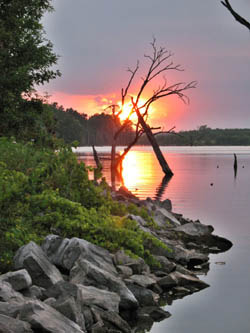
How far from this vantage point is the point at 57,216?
39.2 feet

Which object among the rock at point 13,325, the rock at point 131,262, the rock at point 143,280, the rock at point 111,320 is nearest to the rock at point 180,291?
the rock at point 143,280

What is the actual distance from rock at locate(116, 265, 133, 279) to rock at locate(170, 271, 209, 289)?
3.83 feet

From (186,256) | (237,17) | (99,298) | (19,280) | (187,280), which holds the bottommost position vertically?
(187,280)

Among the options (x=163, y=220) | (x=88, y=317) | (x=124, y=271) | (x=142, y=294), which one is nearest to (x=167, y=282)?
(x=124, y=271)

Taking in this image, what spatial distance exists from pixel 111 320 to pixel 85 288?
755 millimetres

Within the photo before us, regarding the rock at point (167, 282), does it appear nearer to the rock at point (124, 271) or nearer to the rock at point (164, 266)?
the rock at point (164, 266)

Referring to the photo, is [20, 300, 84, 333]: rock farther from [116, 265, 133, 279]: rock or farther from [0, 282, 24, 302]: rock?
[116, 265, 133, 279]: rock

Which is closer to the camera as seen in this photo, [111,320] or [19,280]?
[19,280]

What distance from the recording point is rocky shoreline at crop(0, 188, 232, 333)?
7.29 meters

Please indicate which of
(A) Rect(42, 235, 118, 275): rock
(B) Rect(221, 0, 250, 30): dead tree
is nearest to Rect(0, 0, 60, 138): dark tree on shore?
(B) Rect(221, 0, 250, 30): dead tree

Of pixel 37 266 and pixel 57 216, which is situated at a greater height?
pixel 57 216

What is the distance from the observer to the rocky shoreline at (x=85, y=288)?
7285 mm

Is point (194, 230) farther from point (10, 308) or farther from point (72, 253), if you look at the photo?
point (10, 308)

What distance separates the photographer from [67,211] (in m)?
12.4
